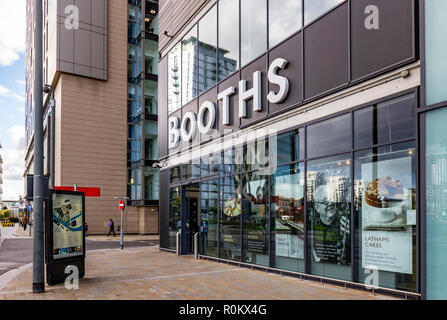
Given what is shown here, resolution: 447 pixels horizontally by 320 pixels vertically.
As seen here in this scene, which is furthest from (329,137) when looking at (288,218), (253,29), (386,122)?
(253,29)

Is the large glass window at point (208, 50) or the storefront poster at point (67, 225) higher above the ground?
the large glass window at point (208, 50)

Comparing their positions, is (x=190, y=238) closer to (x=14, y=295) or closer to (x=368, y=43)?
(x=14, y=295)

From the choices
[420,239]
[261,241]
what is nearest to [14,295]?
[261,241]

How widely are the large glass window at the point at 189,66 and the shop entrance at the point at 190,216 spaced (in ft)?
13.0

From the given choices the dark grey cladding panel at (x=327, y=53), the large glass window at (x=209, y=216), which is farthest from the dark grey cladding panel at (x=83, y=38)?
the dark grey cladding panel at (x=327, y=53)

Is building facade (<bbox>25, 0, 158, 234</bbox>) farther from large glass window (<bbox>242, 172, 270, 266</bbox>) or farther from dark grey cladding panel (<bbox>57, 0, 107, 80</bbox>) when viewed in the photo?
large glass window (<bbox>242, 172, 270, 266</bbox>)

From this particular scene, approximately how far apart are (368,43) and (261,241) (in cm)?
650

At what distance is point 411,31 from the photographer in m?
8.00

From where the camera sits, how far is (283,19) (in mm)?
11883

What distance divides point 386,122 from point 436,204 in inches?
87.6

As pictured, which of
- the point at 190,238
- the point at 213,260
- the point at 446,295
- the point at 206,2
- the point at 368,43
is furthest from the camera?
the point at 190,238

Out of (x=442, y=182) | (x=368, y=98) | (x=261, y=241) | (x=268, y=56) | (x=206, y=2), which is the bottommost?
(x=261, y=241)

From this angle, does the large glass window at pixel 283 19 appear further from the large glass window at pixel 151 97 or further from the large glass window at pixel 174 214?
the large glass window at pixel 151 97

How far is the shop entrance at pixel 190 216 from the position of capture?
18.1m
